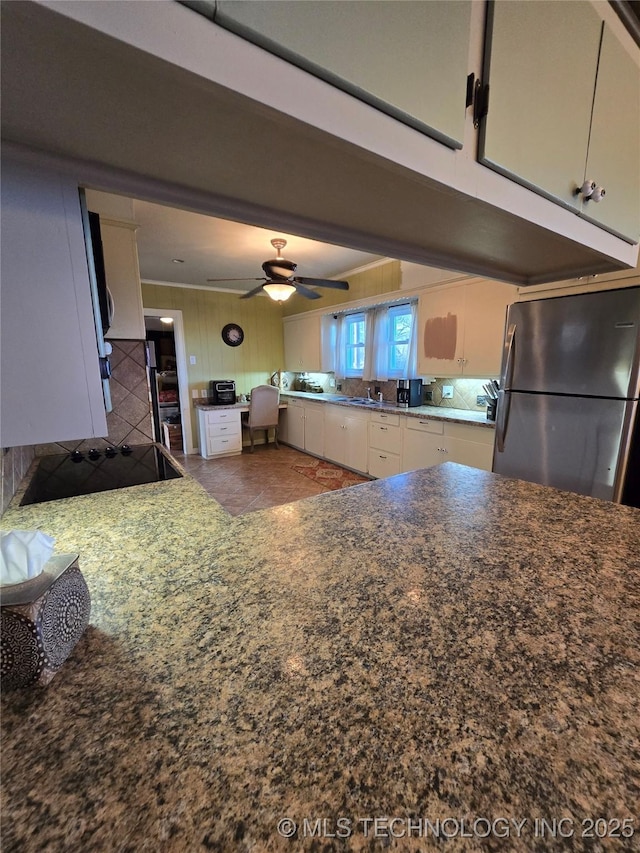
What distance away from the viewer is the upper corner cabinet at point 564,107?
669 millimetres

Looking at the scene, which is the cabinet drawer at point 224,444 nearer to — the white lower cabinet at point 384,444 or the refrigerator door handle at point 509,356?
the white lower cabinet at point 384,444

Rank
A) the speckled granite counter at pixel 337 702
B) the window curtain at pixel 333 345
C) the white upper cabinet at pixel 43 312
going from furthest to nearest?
the window curtain at pixel 333 345 → the white upper cabinet at pixel 43 312 → the speckled granite counter at pixel 337 702

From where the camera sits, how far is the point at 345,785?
34cm

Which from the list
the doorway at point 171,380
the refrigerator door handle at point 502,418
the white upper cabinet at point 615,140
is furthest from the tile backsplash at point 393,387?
the white upper cabinet at point 615,140

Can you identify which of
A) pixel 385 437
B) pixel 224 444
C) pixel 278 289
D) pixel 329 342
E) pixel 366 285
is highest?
pixel 366 285

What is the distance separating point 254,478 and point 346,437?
1266mm

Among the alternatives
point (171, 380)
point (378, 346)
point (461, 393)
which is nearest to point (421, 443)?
point (461, 393)

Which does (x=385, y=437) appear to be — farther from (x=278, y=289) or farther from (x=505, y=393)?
(x=278, y=289)

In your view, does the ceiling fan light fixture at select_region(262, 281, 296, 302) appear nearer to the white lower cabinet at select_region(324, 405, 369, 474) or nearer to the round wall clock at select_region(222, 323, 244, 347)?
the white lower cabinet at select_region(324, 405, 369, 474)

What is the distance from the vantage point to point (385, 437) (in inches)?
140

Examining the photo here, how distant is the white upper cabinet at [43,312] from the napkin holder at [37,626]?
0.71ft

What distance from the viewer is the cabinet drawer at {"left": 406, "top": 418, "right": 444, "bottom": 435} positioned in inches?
117

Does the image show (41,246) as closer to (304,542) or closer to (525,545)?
(304,542)

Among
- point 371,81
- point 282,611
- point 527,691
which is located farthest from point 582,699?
point 371,81
